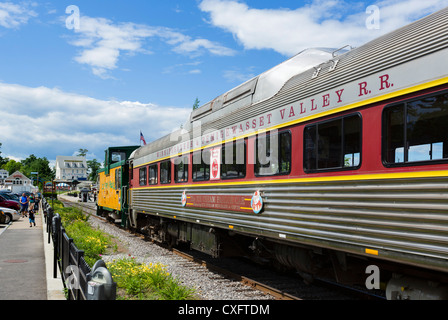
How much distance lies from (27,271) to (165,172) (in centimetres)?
440

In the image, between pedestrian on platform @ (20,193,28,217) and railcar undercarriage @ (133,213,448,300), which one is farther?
pedestrian on platform @ (20,193,28,217)

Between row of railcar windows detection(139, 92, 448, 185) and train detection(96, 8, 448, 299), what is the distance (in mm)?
13

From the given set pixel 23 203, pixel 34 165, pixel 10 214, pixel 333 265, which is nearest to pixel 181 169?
pixel 333 265

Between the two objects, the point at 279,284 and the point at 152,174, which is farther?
the point at 152,174

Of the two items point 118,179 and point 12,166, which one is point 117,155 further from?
point 12,166

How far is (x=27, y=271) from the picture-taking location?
9.60m

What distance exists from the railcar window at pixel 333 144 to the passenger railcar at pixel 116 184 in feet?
41.7

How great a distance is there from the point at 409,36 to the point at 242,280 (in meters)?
5.71

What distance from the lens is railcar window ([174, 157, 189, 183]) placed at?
10727 mm

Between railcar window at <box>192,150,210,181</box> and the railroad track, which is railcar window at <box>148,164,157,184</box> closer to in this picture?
the railroad track

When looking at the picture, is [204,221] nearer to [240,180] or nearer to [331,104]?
[240,180]

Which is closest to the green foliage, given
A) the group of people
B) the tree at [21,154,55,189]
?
the group of people

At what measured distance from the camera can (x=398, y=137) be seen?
479 centimetres
